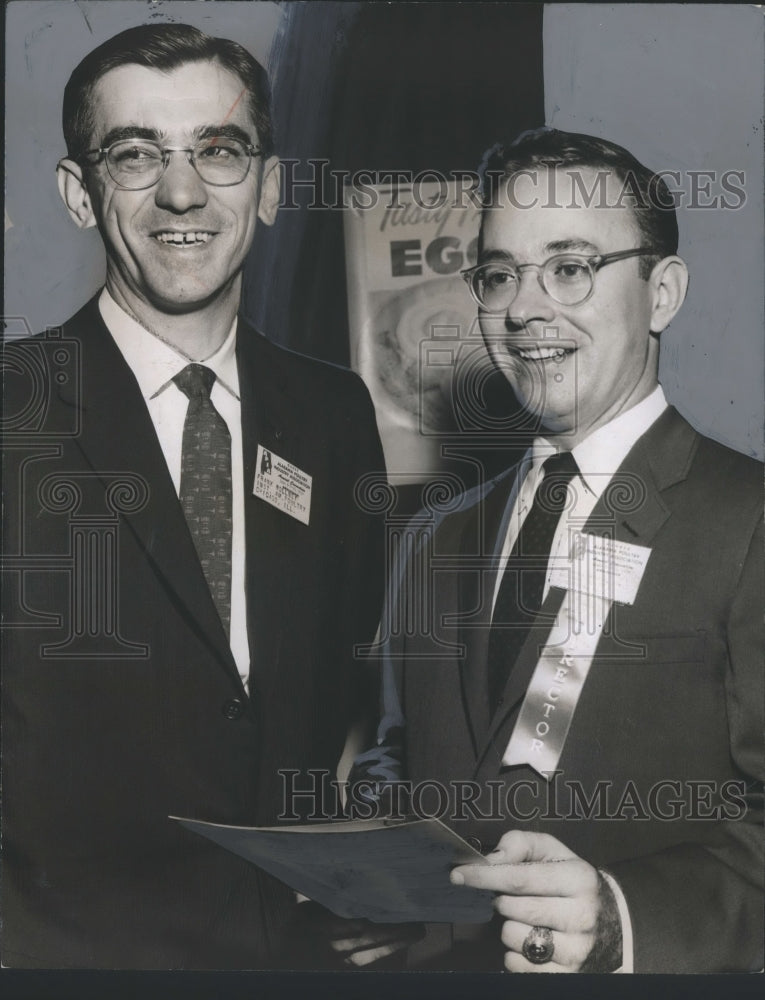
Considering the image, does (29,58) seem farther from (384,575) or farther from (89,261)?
(384,575)

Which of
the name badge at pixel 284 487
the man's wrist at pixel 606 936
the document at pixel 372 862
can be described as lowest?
the man's wrist at pixel 606 936

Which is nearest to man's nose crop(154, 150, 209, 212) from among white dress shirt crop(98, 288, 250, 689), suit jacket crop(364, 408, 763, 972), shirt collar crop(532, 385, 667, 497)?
white dress shirt crop(98, 288, 250, 689)

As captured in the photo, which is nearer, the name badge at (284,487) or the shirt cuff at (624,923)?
the shirt cuff at (624,923)

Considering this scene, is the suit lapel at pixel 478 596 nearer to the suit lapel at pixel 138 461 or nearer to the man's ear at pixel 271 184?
the suit lapel at pixel 138 461

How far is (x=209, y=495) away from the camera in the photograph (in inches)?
121

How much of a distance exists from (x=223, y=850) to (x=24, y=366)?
1199 mm

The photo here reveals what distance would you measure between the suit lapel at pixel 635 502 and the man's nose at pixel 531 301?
0.36 metres

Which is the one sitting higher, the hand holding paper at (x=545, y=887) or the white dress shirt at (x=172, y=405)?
the white dress shirt at (x=172, y=405)

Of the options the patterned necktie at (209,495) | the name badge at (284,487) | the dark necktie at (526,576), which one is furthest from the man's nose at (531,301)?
the patterned necktie at (209,495)

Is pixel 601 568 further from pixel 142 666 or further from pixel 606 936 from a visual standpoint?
pixel 142 666

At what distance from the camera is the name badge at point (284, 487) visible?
10.2 feet

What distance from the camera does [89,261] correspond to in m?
3.08

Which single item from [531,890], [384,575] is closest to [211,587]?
[384,575]

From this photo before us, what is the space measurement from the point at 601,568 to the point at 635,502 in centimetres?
17
